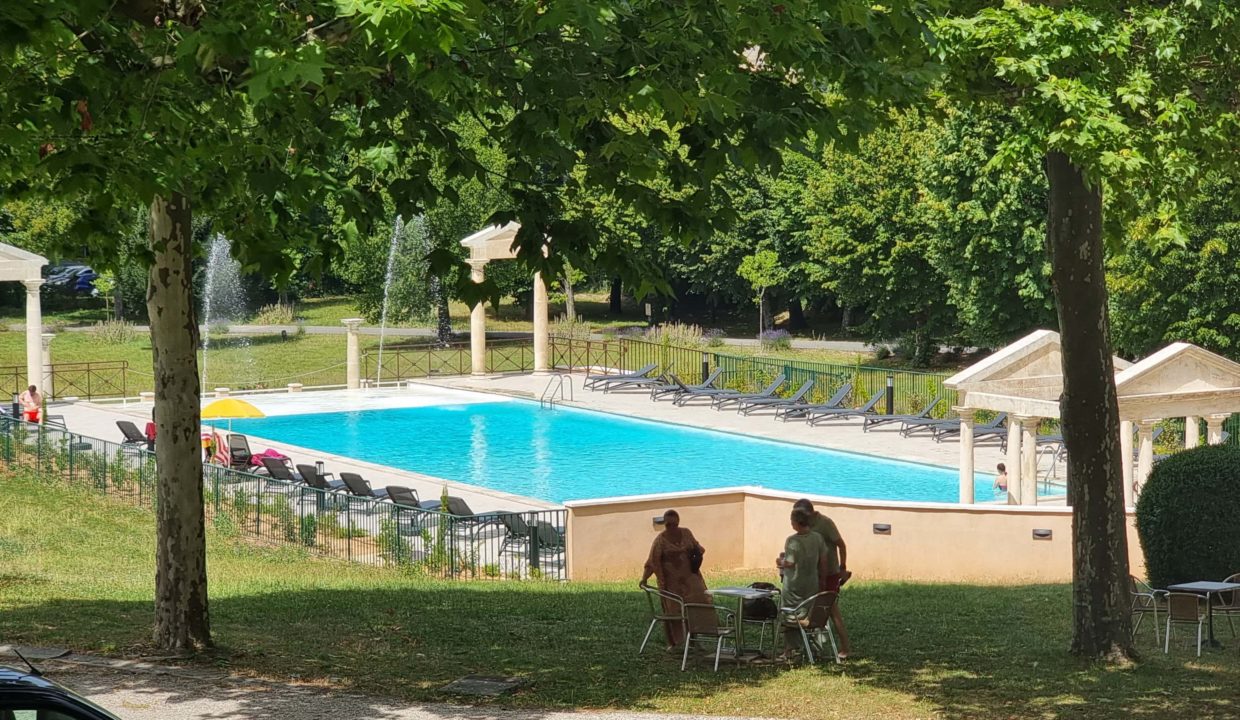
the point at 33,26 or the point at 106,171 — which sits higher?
the point at 33,26

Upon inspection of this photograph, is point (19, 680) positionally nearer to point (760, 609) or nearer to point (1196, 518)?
point (760, 609)

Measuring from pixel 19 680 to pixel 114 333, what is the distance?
175 feet

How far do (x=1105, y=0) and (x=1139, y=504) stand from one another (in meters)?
6.25

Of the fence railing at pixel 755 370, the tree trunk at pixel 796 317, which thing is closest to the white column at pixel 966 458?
the fence railing at pixel 755 370

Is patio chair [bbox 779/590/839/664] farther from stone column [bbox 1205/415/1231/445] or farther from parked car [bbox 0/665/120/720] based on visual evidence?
stone column [bbox 1205/415/1231/445]

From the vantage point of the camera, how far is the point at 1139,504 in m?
16.1

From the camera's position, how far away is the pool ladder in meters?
40.3

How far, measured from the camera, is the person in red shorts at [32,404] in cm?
3222

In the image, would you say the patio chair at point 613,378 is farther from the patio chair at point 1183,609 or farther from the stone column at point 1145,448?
the patio chair at point 1183,609

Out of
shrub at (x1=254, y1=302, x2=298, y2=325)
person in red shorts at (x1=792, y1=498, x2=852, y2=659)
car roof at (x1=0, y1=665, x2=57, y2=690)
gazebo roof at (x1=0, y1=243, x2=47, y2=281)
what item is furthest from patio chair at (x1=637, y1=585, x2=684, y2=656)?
shrub at (x1=254, y1=302, x2=298, y2=325)

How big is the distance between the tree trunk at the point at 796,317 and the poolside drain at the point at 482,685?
169 feet

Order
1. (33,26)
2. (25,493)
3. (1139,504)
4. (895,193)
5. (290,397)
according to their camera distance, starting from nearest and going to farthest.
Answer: (33,26), (1139,504), (25,493), (290,397), (895,193)

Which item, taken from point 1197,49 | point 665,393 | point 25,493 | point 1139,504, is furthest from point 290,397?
point 1197,49

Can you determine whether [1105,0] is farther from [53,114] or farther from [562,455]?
[562,455]
